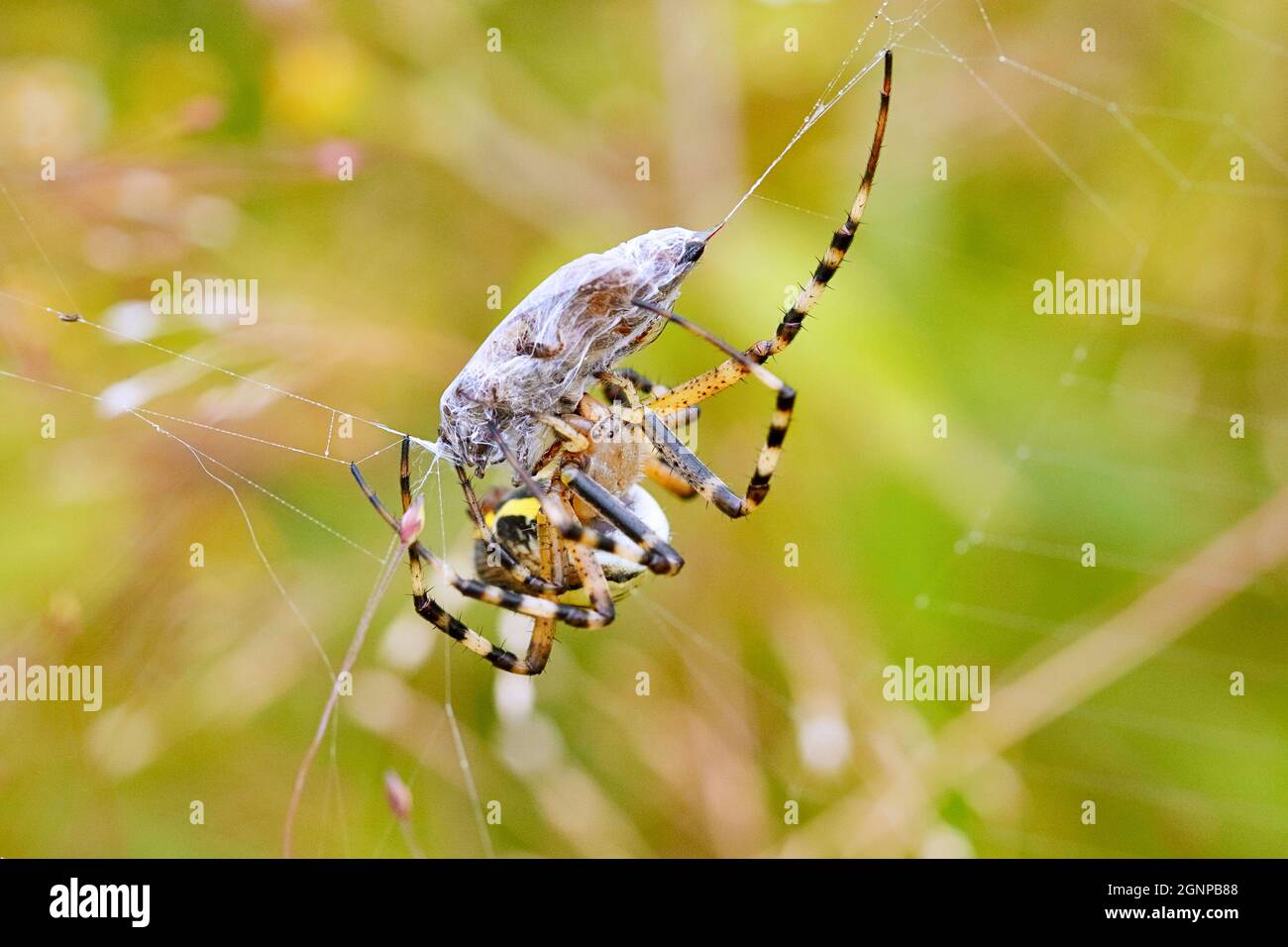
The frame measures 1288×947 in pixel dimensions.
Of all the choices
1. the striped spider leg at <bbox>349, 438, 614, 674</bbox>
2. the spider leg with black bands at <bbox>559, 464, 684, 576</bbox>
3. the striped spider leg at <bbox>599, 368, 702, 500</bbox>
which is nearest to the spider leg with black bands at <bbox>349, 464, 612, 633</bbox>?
the striped spider leg at <bbox>349, 438, 614, 674</bbox>

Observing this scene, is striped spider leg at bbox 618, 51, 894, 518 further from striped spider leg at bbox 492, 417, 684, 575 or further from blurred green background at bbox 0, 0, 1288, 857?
blurred green background at bbox 0, 0, 1288, 857

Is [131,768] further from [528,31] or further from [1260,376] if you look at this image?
[1260,376]

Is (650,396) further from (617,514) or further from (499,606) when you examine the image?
(499,606)

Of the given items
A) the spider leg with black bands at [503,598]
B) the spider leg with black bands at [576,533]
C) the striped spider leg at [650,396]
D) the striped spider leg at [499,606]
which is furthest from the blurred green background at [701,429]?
the spider leg with black bands at [576,533]

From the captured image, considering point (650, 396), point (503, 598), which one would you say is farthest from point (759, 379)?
point (503, 598)

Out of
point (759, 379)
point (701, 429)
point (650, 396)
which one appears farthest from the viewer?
point (701, 429)
